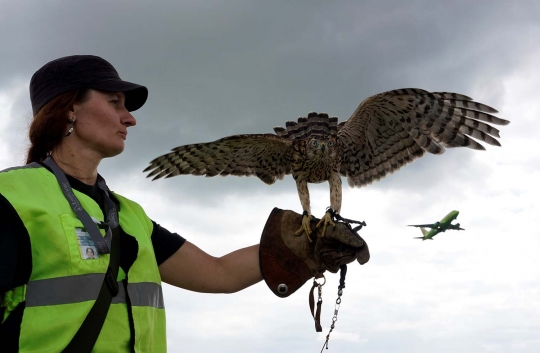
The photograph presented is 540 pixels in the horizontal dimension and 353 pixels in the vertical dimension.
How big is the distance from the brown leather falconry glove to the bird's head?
72.7 inches

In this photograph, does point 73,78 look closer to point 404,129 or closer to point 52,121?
point 52,121

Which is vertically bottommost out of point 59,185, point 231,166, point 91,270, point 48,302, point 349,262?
point 48,302

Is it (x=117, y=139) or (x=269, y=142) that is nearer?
(x=117, y=139)

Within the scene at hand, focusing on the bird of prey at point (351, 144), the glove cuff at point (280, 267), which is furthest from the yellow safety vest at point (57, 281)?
the bird of prey at point (351, 144)

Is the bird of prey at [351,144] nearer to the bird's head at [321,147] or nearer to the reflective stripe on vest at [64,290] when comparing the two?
the bird's head at [321,147]

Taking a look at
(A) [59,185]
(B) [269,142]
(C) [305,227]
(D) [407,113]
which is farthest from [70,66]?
(D) [407,113]

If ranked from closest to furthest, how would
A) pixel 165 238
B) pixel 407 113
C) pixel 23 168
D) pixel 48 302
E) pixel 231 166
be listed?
pixel 48 302 → pixel 23 168 → pixel 165 238 → pixel 407 113 → pixel 231 166

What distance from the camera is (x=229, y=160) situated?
220 inches

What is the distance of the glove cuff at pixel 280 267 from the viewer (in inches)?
124

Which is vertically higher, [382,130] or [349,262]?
[382,130]

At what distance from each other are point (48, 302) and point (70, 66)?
1.18 metres

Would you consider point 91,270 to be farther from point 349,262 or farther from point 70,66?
point 349,262

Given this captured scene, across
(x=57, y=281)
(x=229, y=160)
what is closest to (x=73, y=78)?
(x=57, y=281)

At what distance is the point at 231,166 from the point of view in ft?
18.5
